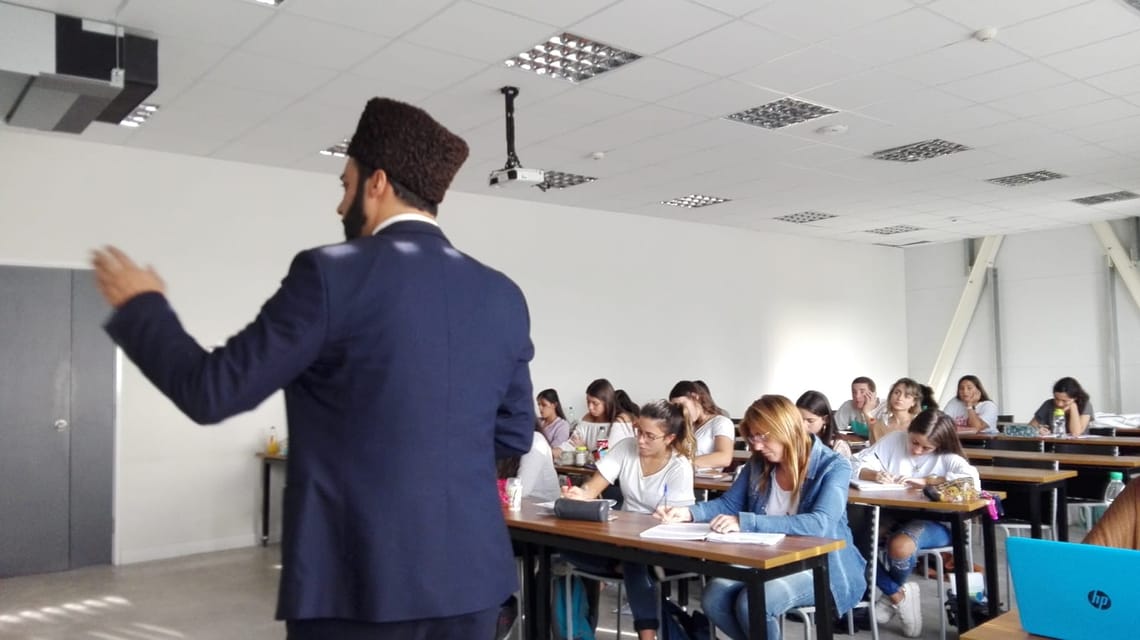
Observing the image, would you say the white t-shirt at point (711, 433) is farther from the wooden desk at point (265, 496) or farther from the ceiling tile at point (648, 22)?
the wooden desk at point (265, 496)

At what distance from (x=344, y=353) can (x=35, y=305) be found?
631 cm

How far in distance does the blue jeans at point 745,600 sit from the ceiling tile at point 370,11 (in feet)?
9.62

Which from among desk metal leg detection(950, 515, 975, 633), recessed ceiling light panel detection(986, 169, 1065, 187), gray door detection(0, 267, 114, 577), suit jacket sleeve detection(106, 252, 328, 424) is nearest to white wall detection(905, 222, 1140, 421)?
recessed ceiling light panel detection(986, 169, 1065, 187)

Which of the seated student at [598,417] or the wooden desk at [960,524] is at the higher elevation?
the seated student at [598,417]

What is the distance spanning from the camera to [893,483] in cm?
477

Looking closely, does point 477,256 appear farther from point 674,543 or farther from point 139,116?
point 674,543

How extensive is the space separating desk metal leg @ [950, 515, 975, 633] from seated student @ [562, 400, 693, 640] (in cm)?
118

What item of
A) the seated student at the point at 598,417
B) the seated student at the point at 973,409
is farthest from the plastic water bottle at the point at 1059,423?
the seated student at the point at 598,417

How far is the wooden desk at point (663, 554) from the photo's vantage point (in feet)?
9.57

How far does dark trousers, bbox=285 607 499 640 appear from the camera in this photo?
1.17 meters

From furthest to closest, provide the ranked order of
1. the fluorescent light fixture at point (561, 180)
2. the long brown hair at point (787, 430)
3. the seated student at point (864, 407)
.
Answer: the seated student at point (864, 407) → the fluorescent light fixture at point (561, 180) → the long brown hair at point (787, 430)

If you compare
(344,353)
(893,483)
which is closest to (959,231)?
(893,483)

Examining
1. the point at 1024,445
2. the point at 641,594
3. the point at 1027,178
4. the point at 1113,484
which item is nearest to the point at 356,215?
the point at 641,594

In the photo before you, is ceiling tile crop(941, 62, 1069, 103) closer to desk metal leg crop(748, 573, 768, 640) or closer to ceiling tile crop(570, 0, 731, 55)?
ceiling tile crop(570, 0, 731, 55)
